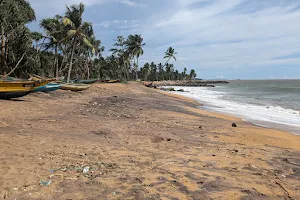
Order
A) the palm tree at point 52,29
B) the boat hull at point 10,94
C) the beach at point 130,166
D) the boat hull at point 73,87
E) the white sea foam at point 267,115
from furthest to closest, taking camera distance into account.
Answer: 1. the palm tree at point 52,29
2. the boat hull at point 73,87
3. the white sea foam at point 267,115
4. the boat hull at point 10,94
5. the beach at point 130,166

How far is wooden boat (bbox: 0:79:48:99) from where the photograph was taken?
39.2ft

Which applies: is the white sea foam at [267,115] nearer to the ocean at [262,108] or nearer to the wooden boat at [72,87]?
the ocean at [262,108]

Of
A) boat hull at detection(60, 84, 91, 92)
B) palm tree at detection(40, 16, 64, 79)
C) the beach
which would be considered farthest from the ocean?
palm tree at detection(40, 16, 64, 79)

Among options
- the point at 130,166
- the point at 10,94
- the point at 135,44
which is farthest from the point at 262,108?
the point at 135,44

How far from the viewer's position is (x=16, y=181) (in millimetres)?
3789

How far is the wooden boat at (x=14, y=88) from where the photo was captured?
39.2ft


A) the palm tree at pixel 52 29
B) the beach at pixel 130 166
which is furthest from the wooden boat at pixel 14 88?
the palm tree at pixel 52 29

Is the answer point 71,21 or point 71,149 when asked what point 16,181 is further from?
point 71,21

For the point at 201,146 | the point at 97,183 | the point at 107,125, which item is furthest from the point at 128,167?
the point at 107,125

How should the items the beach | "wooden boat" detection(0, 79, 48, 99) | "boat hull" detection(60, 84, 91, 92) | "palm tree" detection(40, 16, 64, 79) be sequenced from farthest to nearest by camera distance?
1. "palm tree" detection(40, 16, 64, 79)
2. "boat hull" detection(60, 84, 91, 92)
3. "wooden boat" detection(0, 79, 48, 99)
4. the beach

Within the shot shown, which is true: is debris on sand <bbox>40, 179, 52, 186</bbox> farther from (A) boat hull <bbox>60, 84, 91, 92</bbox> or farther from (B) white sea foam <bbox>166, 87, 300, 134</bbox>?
(A) boat hull <bbox>60, 84, 91, 92</bbox>

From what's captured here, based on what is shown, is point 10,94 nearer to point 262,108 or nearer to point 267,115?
point 267,115

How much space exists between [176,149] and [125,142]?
1389 mm

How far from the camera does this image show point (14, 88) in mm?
12375
